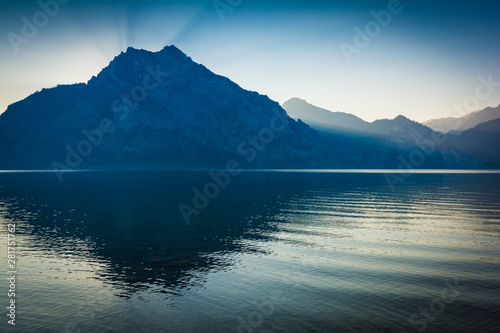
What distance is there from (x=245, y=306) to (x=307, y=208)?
4831 cm

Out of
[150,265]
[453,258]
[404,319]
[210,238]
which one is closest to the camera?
[404,319]

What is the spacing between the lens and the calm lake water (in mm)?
18938

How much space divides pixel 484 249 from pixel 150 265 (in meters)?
34.9

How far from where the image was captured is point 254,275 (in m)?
26.8

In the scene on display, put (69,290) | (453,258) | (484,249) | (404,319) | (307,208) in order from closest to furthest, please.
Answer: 1. (404,319)
2. (69,290)
3. (453,258)
4. (484,249)
5. (307,208)

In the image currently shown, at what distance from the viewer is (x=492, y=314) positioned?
19422 millimetres

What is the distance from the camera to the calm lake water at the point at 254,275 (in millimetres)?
18938

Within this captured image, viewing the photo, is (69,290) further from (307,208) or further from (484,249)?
(307,208)

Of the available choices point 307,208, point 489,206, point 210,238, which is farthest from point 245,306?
point 489,206

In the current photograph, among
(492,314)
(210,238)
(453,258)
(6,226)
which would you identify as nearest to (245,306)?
(492,314)

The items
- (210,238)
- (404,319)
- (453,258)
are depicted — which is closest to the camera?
(404,319)

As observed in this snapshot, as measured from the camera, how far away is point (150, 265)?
96.1ft

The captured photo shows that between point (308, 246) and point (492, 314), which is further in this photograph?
point (308, 246)

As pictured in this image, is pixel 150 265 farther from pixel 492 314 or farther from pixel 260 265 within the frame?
pixel 492 314
